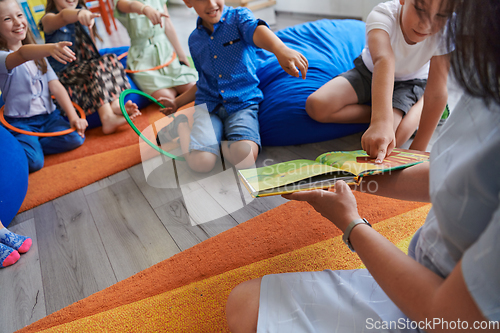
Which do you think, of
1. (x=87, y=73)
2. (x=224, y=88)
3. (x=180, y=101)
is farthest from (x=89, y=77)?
(x=224, y=88)

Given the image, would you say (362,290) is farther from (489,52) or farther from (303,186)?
(489,52)

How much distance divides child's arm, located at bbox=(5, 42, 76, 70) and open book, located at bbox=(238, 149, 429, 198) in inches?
38.2

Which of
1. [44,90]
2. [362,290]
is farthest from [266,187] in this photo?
[44,90]

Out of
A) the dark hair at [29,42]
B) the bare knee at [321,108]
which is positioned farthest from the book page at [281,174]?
the dark hair at [29,42]

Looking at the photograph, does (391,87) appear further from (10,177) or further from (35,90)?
(35,90)

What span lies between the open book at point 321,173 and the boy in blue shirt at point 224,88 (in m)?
0.50

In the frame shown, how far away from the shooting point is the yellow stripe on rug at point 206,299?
0.76m

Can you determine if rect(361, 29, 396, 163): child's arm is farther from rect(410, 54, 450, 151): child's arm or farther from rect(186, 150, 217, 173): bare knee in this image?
rect(186, 150, 217, 173): bare knee

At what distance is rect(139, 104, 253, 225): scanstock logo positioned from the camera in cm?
Answer: 110

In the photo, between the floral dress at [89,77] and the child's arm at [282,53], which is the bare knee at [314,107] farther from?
the floral dress at [89,77]

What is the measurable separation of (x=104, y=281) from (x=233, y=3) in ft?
10.1

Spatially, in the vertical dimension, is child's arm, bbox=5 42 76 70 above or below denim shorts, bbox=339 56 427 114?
above

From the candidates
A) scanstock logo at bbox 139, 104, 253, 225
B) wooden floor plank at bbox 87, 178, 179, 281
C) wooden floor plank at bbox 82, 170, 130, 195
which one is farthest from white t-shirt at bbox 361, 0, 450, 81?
wooden floor plank at bbox 82, 170, 130, 195

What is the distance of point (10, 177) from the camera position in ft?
3.91
